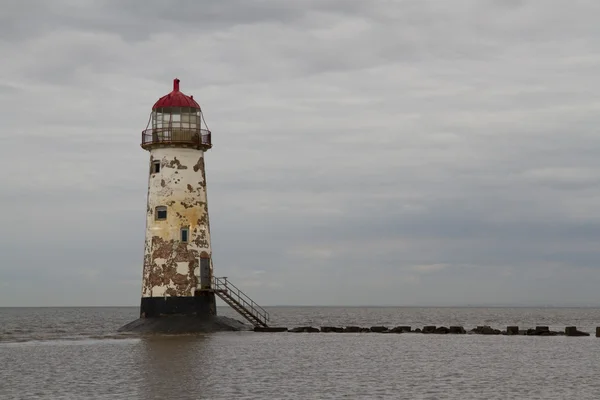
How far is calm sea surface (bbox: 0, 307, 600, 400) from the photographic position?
24.9 m

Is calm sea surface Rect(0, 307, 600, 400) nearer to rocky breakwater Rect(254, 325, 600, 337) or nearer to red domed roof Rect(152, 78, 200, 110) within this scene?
rocky breakwater Rect(254, 325, 600, 337)

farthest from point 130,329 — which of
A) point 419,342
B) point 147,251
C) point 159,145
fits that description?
point 419,342

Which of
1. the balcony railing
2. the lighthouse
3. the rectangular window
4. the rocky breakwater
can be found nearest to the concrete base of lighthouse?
the lighthouse

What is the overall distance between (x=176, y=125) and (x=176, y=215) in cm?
517

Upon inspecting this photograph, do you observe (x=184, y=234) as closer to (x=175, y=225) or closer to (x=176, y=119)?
(x=175, y=225)

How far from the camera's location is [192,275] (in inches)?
1861

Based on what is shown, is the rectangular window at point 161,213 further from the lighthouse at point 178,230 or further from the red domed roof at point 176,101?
the red domed roof at point 176,101

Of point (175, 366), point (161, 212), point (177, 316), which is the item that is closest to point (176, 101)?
point (161, 212)

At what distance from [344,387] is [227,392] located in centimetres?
366

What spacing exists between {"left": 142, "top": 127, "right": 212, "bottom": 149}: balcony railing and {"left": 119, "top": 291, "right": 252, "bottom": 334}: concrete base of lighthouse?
847cm

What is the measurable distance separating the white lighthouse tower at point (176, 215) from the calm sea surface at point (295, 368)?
291cm

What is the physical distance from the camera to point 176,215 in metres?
47.4

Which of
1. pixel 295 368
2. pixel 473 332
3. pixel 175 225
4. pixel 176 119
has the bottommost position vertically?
pixel 295 368

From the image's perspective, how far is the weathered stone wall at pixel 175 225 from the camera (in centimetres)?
4700
